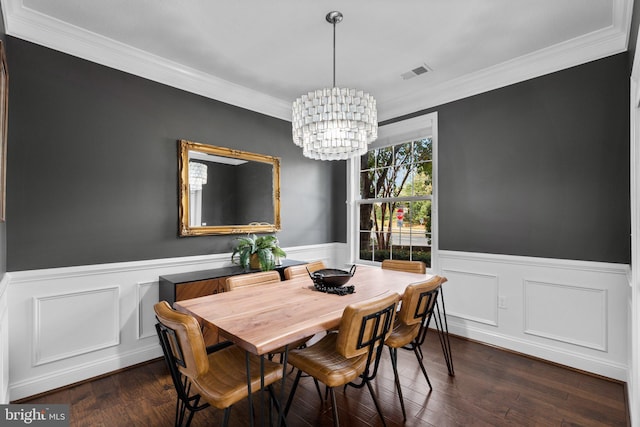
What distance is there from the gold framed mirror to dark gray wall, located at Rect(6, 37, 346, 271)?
11cm

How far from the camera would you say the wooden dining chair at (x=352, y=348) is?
5.14ft

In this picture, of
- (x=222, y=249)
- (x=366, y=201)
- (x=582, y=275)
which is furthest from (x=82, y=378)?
(x=582, y=275)

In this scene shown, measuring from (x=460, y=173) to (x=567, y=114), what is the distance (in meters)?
1.04

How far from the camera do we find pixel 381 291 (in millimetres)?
2246

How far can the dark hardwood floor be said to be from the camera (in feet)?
6.57

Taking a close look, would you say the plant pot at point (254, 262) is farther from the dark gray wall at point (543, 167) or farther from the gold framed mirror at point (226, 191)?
the dark gray wall at point (543, 167)

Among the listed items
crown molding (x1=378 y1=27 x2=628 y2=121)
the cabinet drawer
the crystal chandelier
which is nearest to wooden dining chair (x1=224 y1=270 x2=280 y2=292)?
the cabinet drawer

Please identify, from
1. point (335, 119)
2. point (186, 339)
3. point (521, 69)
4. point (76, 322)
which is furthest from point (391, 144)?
point (76, 322)

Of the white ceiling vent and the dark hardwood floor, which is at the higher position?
the white ceiling vent

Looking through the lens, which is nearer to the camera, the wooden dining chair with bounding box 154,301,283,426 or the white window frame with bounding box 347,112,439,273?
the wooden dining chair with bounding box 154,301,283,426

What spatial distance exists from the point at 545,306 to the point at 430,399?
1.54 m

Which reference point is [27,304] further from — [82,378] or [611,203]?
[611,203]

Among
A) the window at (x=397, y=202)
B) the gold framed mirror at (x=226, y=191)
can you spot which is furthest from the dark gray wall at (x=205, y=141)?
the window at (x=397, y=202)

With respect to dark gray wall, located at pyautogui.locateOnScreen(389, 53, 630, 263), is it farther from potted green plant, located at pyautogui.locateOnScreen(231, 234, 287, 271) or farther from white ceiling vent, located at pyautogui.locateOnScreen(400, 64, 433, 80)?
potted green plant, located at pyautogui.locateOnScreen(231, 234, 287, 271)
